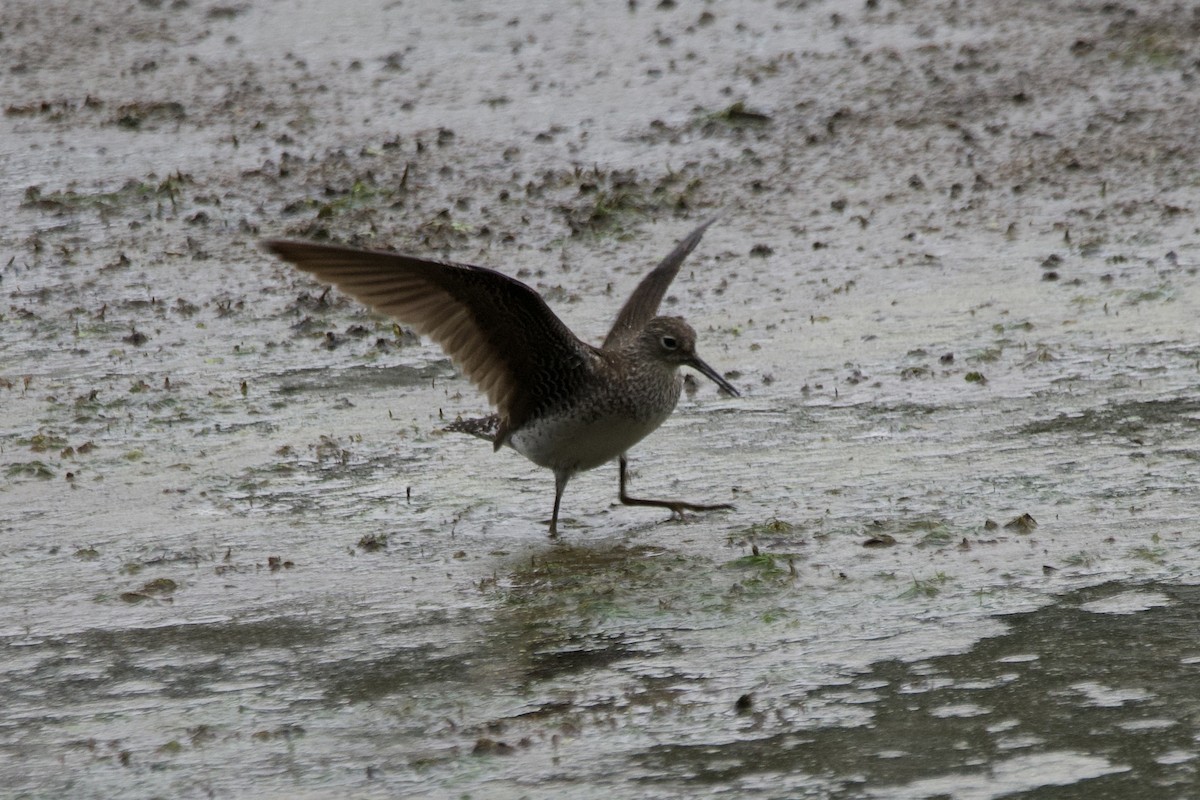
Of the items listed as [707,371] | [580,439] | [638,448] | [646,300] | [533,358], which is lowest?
[638,448]

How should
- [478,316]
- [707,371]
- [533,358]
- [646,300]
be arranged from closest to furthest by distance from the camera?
1. [478,316]
2. [533,358]
3. [707,371]
4. [646,300]

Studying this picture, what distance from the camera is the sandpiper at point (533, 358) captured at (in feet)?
19.6

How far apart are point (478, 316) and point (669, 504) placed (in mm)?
958

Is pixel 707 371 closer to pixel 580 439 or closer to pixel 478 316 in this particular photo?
pixel 580 439

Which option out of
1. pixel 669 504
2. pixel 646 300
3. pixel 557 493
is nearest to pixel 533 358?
pixel 557 493

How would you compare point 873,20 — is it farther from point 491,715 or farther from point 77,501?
point 491,715

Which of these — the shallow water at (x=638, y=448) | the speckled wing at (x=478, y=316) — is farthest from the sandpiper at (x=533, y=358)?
the shallow water at (x=638, y=448)

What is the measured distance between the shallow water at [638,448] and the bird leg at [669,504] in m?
0.05

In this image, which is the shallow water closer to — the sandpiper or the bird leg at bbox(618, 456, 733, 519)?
the bird leg at bbox(618, 456, 733, 519)

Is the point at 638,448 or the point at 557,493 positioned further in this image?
the point at 638,448

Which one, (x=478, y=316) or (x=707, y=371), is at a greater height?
(x=478, y=316)

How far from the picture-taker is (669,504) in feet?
20.9

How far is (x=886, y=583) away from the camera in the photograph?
552 centimetres

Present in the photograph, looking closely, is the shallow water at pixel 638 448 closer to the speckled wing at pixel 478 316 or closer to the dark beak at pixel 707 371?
the dark beak at pixel 707 371
